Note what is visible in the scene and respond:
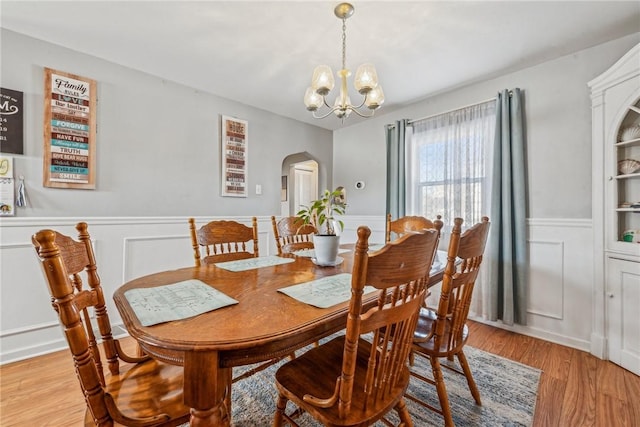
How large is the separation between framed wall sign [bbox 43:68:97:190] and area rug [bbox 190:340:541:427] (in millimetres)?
2080

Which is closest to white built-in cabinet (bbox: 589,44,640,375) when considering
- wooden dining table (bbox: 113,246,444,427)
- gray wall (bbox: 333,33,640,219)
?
gray wall (bbox: 333,33,640,219)

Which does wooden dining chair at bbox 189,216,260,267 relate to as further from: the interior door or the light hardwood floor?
the interior door

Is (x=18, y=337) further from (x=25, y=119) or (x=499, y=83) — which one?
(x=499, y=83)

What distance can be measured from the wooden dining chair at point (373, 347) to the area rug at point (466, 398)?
2.01 ft

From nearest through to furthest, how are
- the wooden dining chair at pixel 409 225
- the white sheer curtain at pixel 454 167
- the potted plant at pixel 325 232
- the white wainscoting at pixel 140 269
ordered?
the potted plant at pixel 325 232 → the white wainscoting at pixel 140 269 → the wooden dining chair at pixel 409 225 → the white sheer curtain at pixel 454 167

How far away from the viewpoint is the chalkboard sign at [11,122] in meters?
2.00

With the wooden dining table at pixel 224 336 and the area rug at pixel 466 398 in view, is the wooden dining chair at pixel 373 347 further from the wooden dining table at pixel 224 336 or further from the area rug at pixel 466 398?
the area rug at pixel 466 398

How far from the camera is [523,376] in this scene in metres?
1.86

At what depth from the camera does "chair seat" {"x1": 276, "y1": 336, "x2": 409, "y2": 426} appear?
2.86 ft

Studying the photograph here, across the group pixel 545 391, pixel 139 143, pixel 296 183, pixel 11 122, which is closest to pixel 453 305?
pixel 545 391

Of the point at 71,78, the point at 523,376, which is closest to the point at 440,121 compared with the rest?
the point at 523,376

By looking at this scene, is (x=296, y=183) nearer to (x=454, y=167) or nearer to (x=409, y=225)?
(x=454, y=167)

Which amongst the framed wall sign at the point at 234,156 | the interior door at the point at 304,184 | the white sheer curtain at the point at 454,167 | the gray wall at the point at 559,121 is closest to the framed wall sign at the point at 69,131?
the framed wall sign at the point at 234,156

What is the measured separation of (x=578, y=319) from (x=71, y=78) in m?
4.68
